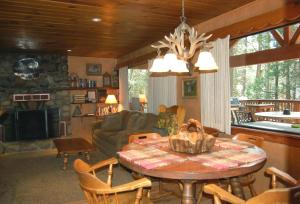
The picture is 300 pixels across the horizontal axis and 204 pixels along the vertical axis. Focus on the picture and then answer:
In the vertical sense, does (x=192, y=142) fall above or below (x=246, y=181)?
above

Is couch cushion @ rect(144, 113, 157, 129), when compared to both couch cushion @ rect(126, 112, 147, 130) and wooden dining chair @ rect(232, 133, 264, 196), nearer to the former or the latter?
couch cushion @ rect(126, 112, 147, 130)

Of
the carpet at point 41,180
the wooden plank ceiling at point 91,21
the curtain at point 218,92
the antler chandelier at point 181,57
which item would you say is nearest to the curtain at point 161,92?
the wooden plank ceiling at point 91,21

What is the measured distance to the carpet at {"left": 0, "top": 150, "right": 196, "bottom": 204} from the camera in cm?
332

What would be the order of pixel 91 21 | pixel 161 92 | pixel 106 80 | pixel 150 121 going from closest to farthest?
pixel 91 21 < pixel 150 121 < pixel 161 92 < pixel 106 80

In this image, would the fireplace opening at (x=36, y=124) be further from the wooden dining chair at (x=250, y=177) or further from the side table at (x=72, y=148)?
the wooden dining chair at (x=250, y=177)

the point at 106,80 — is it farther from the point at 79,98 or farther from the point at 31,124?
the point at 31,124

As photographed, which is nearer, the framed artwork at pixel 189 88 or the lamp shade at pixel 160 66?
the lamp shade at pixel 160 66

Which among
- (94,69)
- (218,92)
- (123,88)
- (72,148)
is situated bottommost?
(72,148)

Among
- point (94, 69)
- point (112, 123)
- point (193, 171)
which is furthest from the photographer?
point (94, 69)

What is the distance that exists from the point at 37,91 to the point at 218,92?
5.46 metres

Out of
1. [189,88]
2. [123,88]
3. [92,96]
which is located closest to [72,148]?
[189,88]

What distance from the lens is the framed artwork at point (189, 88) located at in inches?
187

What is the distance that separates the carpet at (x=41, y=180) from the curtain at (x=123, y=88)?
2694 mm

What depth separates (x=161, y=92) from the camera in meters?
5.86
